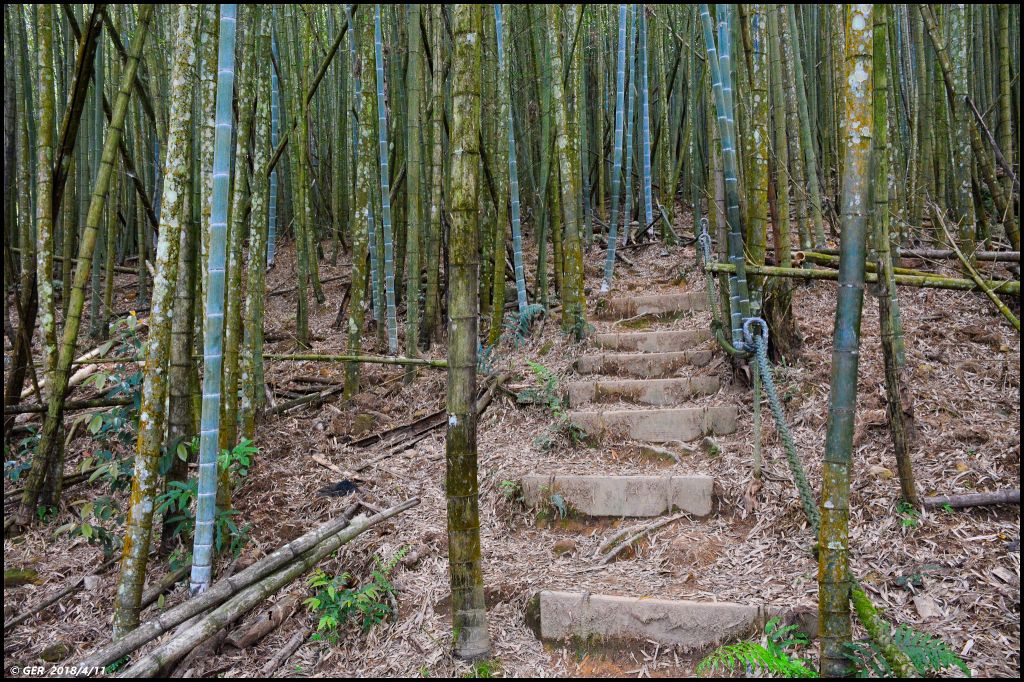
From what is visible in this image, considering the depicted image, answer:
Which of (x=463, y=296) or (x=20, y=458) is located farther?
(x=20, y=458)

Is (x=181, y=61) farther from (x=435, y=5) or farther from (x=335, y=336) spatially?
(x=335, y=336)

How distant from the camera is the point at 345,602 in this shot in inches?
84.7

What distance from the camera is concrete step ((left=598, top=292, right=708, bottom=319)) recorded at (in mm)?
4340

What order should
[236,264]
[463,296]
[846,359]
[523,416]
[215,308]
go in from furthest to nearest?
[523,416] → [236,264] → [215,308] → [463,296] → [846,359]

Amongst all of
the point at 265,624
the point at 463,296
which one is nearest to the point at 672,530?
the point at 463,296

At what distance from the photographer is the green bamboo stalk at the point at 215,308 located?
77.2 inches

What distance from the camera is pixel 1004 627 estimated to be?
1722 millimetres

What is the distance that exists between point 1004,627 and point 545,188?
367cm

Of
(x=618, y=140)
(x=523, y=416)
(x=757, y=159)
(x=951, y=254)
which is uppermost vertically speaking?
(x=618, y=140)

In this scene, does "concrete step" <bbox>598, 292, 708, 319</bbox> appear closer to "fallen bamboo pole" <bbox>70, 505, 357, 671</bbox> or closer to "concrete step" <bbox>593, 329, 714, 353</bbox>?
"concrete step" <bbox>593, 329, 714, 353</bbox>

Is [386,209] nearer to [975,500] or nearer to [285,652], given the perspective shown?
[285,652]

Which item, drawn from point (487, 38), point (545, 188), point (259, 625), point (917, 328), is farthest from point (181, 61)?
point (917, 328)

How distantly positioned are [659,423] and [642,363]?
62 centimetres

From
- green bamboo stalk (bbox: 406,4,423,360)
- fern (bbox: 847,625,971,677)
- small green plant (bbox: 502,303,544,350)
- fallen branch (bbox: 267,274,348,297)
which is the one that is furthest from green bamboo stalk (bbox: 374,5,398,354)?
fern (bbox: 847,625,971,677)
